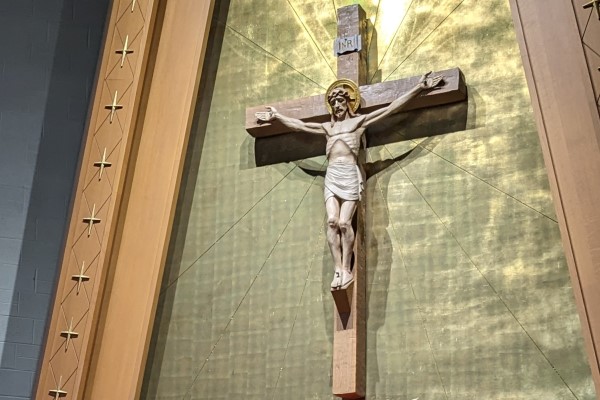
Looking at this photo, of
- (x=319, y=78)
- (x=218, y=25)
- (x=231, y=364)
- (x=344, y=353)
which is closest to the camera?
(x=344, y=353)

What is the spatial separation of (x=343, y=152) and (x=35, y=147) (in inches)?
82.2

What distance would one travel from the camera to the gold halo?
14.4 ft

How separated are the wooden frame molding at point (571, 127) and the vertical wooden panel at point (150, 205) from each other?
1536 millimetres

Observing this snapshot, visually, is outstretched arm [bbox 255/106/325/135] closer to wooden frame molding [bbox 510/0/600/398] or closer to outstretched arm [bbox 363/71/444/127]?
outstretched arm [bbox 363/71/444/127]

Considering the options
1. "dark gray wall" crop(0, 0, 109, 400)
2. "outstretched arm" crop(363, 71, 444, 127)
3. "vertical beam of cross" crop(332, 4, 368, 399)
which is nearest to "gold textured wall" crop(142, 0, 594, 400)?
"vertical beam of cross" crop(332, 4, 368, 399)

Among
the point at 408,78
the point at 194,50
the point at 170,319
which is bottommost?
the point at 170,319

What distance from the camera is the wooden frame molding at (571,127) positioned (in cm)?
372

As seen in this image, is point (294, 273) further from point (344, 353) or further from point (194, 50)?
point (194, 50)

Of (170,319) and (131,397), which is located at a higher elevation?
(170,319)

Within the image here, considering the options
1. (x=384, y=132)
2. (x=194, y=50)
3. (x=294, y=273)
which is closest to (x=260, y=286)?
(x=294, y=273)

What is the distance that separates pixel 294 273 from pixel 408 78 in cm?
93

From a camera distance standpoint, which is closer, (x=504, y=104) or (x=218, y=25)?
(x=504, y=104)

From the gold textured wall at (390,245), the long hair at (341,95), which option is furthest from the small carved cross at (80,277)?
the long hair at (341,95)

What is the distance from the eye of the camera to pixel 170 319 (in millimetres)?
4500
